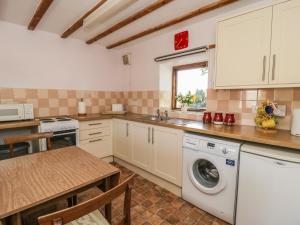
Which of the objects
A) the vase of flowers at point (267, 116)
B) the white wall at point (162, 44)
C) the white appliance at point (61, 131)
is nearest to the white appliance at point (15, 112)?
the white appliance at point (61, 131)

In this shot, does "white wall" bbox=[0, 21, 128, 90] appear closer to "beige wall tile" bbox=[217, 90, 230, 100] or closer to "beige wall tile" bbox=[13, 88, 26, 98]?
"beige wall tile" bbox=[13, 88, 26, 98]

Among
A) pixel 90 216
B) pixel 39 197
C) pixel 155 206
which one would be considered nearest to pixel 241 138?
pixel 155 206

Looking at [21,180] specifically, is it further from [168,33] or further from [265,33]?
[168,33]

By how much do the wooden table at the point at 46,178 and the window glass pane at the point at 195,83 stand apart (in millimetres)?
1905

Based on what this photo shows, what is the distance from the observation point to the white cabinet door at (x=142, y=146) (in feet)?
7.96

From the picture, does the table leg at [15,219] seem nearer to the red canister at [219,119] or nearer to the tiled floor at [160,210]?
the tiled floor at [160,210]

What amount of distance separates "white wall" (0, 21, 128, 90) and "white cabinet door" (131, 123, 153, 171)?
1382 millimetres

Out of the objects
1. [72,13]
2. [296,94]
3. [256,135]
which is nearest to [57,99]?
[72,13]

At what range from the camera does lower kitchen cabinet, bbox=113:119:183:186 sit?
209 centimetres

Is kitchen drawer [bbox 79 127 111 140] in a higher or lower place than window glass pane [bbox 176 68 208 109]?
lower

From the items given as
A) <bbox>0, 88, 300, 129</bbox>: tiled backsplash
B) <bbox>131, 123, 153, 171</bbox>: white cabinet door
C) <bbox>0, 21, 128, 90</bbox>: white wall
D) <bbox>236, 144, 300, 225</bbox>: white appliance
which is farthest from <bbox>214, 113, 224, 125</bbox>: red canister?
<bbox>0, 21, 128, 90</bbox>: white wall

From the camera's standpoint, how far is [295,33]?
145 cm

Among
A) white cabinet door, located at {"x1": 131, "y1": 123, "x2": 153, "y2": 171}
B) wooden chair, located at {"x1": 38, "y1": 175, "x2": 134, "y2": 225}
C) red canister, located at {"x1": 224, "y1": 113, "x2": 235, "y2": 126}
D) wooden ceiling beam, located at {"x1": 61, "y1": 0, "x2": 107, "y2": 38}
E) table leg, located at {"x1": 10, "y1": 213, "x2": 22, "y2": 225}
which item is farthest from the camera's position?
white cabinet door, located at {"x1": 131, "y1": 123, "x2": 153, "y2": 171}

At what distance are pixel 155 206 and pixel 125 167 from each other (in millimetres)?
1149
